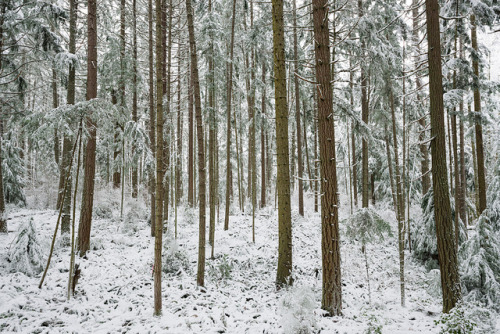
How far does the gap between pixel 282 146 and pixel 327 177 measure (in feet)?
5.64

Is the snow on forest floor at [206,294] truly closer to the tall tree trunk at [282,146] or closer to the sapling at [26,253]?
the sapling at [26,253]

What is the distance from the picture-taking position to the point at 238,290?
6.96 meters

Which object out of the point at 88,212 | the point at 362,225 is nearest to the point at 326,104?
the point at 362,225

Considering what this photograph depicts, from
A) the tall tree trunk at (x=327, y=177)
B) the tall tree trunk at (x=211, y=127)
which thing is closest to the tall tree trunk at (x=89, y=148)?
the tall tree trunk at (x=211, y=127)

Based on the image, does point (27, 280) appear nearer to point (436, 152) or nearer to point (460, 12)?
point (436, 152)

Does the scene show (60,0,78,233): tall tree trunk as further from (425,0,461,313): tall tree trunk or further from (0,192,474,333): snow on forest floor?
(425,0,461,313): tall tree trunk

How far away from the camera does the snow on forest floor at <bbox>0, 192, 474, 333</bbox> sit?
5.09 meters

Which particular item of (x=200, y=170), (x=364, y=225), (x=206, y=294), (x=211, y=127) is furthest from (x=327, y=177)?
(x=211, y=127)

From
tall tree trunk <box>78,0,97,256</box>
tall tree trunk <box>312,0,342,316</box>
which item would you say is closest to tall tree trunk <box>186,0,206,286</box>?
tall tree trunk <box>312,0,342,316</box>

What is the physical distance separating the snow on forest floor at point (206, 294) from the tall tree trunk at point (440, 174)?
1.07 meters

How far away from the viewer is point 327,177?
545 cm

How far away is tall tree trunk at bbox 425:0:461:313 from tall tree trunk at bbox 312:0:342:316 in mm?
2227

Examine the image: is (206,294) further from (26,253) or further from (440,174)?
(440,174)

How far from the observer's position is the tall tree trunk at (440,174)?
5.48m
